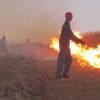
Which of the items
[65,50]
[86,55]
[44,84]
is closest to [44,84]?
[44,84]

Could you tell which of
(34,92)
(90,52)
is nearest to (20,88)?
(34,92)

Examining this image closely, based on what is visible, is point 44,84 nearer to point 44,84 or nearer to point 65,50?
point 44,84

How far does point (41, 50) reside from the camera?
92.6 ft

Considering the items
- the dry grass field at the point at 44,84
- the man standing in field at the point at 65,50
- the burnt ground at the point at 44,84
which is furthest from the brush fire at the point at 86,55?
the man standing in field at the point at 65,50

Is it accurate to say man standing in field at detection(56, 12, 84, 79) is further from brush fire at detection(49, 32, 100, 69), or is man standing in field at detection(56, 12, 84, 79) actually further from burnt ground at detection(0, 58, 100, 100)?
brush fire at detection(49, 32, 100, 69)

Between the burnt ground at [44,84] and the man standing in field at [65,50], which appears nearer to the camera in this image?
the burnt ground at [44,84]

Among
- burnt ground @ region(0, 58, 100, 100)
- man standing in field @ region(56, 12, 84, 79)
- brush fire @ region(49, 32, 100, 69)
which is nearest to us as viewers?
burnt ground @ region(0, 58, 100, 100)

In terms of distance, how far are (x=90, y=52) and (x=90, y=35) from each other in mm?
7986

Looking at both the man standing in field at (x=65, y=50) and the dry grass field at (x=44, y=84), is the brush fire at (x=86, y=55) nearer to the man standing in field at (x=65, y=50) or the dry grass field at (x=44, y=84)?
the dry grass field at (x=44, y=84)

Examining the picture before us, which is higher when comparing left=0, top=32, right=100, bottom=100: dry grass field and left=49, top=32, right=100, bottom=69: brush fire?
left=49, top=32, right=100, bottom=69: brush fire

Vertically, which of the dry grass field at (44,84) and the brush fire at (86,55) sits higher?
the brush fire at (86,55)

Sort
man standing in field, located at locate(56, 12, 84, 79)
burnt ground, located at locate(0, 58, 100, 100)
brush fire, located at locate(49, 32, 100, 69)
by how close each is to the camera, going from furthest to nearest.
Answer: brush fire, located at locate(49, 32, 100, 69), man standing in field, located at locate(56, 12, 84, 79), burnt ground, located at locate(0, 58, 100, 100)

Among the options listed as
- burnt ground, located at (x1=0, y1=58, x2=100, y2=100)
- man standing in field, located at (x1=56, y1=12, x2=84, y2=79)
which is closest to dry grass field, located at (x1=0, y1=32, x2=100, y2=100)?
burnt ground, located at (x1=0, y1=58, x2=100, y2=100)

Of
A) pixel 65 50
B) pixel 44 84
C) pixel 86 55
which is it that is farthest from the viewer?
pixel 86 55
